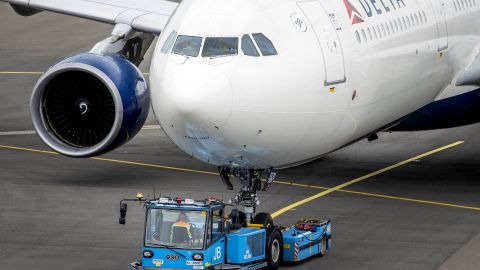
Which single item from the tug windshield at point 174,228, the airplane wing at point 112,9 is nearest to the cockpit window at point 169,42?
the tug windshield at point 174,228

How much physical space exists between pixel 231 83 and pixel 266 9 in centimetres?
215

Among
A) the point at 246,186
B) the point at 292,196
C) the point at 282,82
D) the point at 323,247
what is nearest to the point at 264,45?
the point at 282,82

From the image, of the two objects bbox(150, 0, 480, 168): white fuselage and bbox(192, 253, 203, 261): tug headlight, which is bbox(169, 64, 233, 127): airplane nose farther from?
bbox(192, 253, 203, 261): tug headlight

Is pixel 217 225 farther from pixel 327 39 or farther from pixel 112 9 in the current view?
pixel 112 9

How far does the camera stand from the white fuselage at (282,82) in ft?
84.7

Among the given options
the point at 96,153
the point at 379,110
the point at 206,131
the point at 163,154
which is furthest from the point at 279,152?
the point at 163,154

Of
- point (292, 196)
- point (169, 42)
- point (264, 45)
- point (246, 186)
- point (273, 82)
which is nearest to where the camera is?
point (273, 82)

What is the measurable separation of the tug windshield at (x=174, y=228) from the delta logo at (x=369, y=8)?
5.64m

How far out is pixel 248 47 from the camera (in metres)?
26.5

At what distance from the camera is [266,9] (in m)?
27.2

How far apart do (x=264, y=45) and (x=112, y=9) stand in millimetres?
11457

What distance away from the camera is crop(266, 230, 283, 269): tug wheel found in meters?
27.3

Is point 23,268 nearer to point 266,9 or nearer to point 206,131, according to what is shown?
point 206,131

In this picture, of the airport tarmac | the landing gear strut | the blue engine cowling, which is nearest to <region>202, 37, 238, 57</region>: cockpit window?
the landing gear strut
